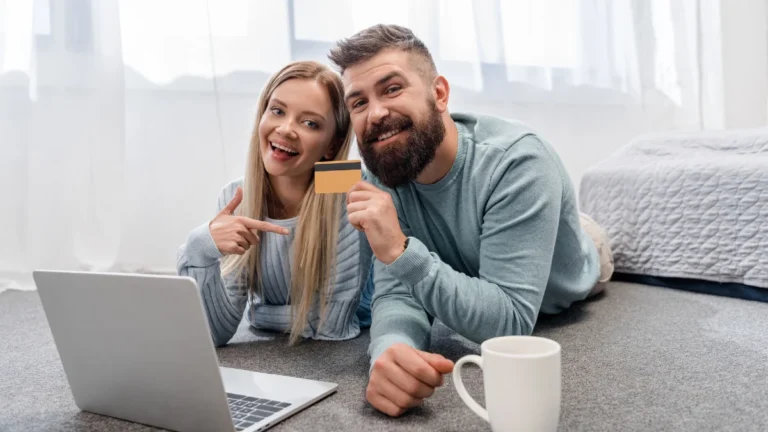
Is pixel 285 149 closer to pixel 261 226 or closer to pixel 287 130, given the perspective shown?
pixel 287 130

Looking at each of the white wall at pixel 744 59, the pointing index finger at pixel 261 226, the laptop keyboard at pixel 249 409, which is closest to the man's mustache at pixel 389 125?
the pointing index finger at pixel 261 226

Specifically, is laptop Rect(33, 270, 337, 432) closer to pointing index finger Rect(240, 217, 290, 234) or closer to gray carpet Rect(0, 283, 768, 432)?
gray carpet Rect(0, 283, 768, 432)

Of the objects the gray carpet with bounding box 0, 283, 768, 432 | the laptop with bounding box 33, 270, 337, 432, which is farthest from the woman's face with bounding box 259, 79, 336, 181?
the laptop with bounding box 33, 270, 337, 432

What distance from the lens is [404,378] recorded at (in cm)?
80

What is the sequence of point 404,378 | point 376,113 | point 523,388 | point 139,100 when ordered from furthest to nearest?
point 139,100, point 376,113, point 404,378, point 523,388

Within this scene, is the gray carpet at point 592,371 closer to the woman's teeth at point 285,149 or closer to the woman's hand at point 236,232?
the woman's hand at point 236,232

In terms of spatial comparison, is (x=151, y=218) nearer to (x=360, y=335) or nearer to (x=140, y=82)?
(x=140, y=82)

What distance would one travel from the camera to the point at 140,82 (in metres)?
1.98

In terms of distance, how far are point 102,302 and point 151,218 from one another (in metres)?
1.37

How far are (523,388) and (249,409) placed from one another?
373 millimetres

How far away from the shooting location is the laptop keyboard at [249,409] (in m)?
0.78

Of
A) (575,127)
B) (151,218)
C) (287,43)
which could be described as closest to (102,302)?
(151,218)

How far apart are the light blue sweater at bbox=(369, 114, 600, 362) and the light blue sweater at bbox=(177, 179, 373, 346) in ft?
0.25

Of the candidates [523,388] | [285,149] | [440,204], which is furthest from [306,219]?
[523,388]
